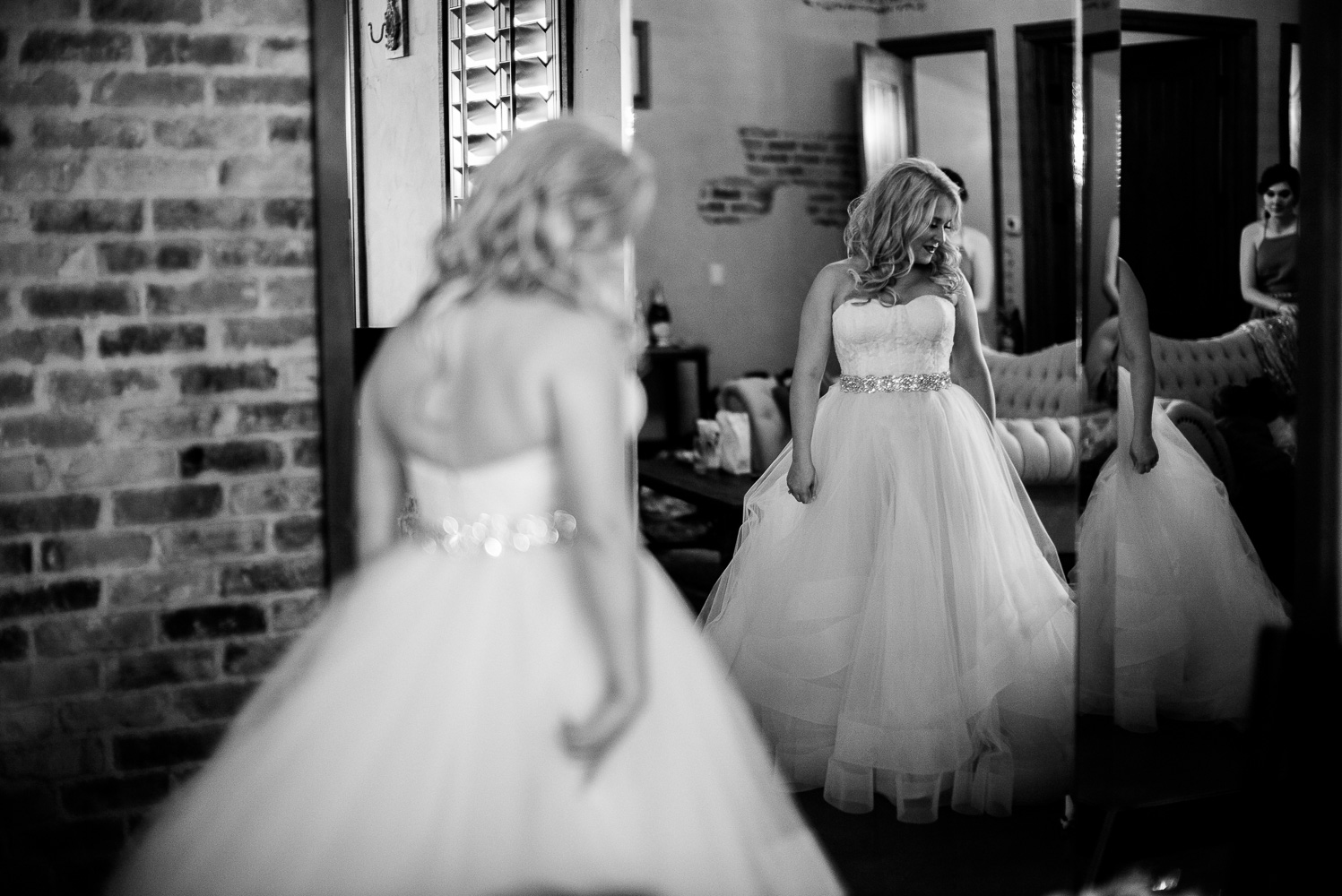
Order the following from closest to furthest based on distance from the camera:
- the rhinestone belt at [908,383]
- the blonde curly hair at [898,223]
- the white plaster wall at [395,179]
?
the white plaster wall at [395,179] < the blonde curly hair at [898,223] < the rhinestone belt at [908,383]

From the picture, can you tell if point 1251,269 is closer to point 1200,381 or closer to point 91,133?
point 1200,381

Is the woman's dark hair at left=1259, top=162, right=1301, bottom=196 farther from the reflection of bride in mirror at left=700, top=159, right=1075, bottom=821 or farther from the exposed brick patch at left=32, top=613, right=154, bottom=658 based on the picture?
the exposed brick patch at left=32, top=613, right=154, bottom=658

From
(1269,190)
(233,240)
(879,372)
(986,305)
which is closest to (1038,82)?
(986,305)

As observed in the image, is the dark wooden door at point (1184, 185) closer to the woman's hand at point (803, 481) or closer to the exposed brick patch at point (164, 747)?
the woman's hand at point (803, 481)

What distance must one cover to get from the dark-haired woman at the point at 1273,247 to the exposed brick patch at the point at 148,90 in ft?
6.73

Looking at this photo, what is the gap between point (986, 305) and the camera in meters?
7.34

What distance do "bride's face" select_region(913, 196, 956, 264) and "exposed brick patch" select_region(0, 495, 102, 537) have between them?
2285mm

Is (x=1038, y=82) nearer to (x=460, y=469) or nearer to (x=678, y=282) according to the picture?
(x=678, y=282)

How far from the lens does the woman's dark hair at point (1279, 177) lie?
247cm

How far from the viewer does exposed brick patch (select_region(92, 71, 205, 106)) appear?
2.08 metres

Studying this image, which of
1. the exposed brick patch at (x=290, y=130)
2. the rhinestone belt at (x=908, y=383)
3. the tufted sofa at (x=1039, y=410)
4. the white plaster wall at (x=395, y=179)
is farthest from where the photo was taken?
the tufted sofa at (x=1039, y=410)

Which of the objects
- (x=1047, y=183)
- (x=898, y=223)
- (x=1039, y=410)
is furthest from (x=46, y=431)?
(x=1047, y=183)

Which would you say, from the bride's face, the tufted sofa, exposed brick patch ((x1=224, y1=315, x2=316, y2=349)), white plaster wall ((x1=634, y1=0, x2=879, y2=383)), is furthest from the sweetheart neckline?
white plaster wall ((x1=634, y1=0, x2=879, y2=383))

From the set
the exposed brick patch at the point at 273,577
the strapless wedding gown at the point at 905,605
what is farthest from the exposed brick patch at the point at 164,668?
the strapless wedding gown at the point at 905,605
